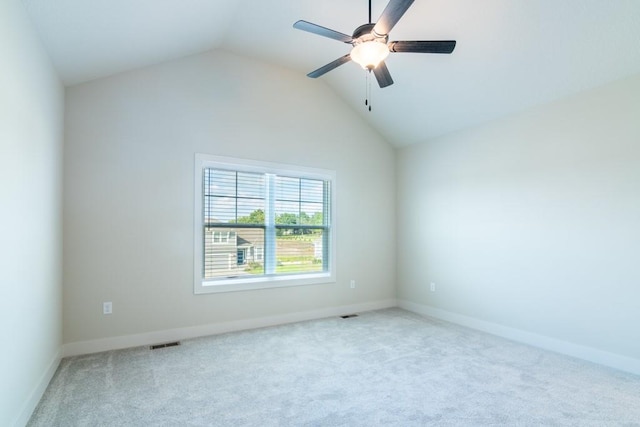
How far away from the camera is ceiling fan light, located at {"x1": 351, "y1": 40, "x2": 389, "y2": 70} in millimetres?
2406

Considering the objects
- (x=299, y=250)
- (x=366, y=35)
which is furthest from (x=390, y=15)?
(x=299, y=250)

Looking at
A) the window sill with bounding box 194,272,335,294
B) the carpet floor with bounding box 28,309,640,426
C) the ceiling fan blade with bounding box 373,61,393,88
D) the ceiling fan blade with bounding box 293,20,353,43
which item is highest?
the ceiling fan blade with bounding box 293,20,353,43

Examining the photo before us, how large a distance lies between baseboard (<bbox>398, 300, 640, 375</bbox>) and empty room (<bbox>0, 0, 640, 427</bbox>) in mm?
27

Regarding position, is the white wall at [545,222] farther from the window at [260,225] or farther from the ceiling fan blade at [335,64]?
the ceiling fan blade at [335,64]

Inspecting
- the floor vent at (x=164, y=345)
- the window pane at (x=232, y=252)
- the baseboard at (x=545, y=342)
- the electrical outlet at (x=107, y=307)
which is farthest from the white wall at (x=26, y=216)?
the baseboard at (x=545, y=342)

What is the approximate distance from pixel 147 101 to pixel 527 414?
444 centimetres

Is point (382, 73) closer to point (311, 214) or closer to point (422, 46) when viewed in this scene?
point (422, 46)

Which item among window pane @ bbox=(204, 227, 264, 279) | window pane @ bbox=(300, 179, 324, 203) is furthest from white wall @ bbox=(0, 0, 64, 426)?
window pane @ bbox=(300, 179, 324, 203)

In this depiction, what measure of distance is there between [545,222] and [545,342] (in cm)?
128

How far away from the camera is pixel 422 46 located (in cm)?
247

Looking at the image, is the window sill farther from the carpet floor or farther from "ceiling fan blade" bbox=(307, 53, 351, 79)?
"ceiling fan blade" bbox=(307, 53, 351, 79)

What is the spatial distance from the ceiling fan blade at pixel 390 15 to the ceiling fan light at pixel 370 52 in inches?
3.7

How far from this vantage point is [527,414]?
88.0 inches

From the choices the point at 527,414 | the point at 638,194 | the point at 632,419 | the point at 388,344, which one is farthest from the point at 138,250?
the point at 638,194
